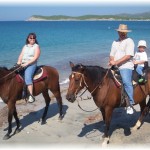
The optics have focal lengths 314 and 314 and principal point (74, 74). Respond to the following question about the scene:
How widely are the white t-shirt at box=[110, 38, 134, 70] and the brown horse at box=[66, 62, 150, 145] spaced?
1.43ft

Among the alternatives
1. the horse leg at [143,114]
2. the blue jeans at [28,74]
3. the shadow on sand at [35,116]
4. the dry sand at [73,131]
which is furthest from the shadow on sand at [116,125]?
the blue jeans at [28,74]

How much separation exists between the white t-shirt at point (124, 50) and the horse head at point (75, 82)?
1184 mm

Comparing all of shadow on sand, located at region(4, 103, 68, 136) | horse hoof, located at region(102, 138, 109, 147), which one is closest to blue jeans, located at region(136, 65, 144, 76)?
horse hoof, located at region(102, 138, 109, 147)

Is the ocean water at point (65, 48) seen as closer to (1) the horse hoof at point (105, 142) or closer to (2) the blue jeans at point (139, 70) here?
(2) the blue jeans at point (139, 70)

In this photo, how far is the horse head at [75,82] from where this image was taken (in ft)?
21.6

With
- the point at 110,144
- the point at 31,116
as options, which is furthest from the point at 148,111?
the point at 31,116

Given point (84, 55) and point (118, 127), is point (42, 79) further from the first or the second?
point (84, 55)

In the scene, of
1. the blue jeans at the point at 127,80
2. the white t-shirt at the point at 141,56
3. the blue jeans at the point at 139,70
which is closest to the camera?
the blue jeans at the point at 127,80

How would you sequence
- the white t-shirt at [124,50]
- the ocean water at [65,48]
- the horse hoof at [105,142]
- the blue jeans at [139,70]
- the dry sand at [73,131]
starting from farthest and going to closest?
the ocean water at [65,48] < the blue jeans at [139,70] < the dry sand at [73,131] < the horse hoof at [105,142] < the white t-shirt at [124,50]

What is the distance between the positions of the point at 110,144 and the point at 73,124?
189 cm

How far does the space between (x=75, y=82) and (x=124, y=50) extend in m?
1.58

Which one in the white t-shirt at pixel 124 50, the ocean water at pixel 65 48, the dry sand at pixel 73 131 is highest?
the white t-shirt at pixel 124 50

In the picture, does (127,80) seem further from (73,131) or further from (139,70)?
(73,131)

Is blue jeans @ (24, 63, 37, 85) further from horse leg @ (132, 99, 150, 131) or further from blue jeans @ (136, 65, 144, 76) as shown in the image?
horse leg @ (132, 99, 150, 131)
